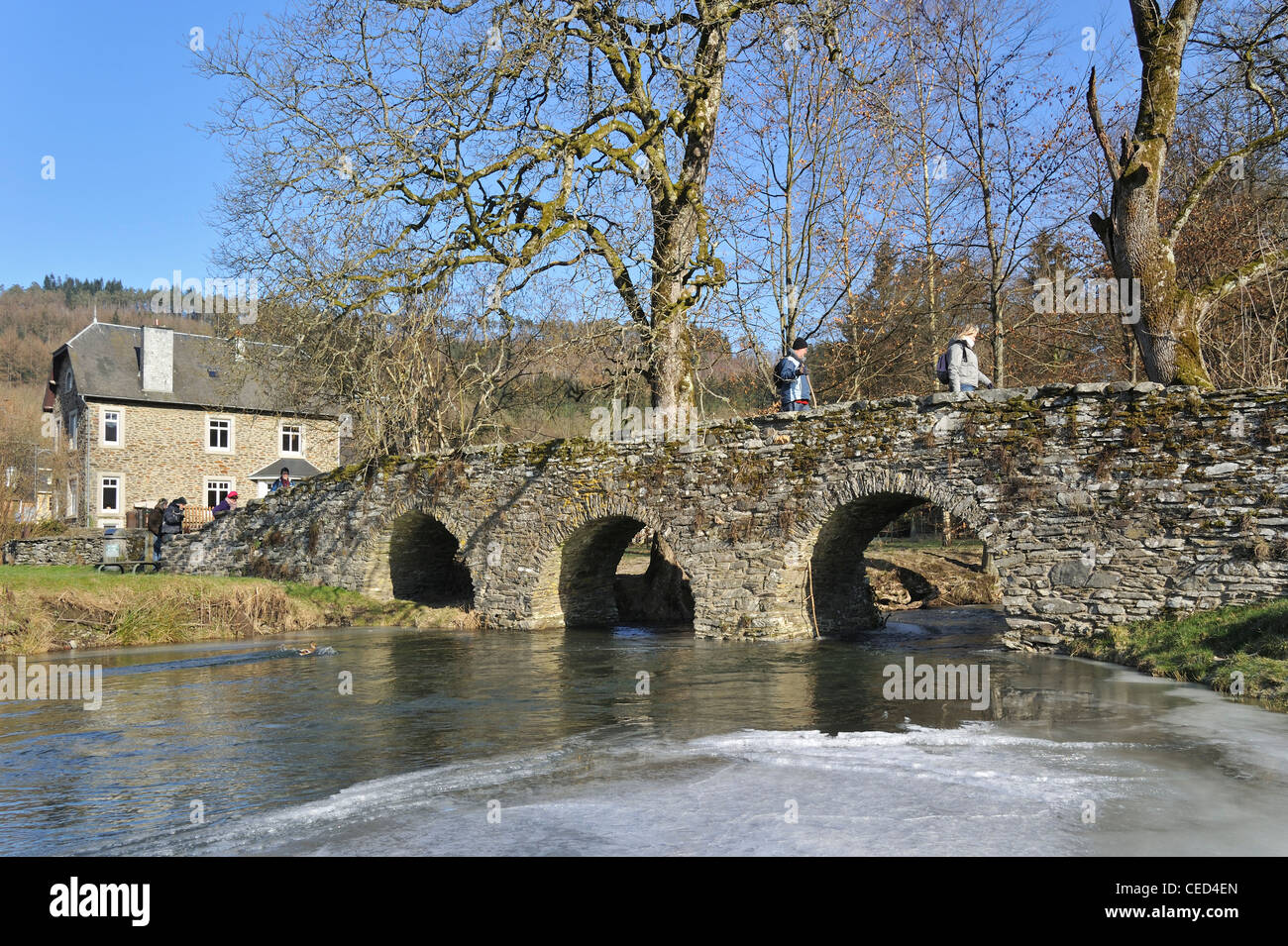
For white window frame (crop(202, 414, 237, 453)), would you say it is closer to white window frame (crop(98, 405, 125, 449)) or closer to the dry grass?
white window frame (crop(98, 405, 125, 449))

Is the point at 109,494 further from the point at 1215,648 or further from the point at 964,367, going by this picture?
the point at 1215,648

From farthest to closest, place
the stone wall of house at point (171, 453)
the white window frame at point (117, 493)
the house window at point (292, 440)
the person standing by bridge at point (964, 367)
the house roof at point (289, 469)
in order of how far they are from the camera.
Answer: the house window at point (292, 440)
the house roof at point (289, 469)
the stone wall of house at point (171, 453)
the white window frame at point (117, 493)
the person standing by bridge at point (964, 367)

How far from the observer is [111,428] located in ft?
131

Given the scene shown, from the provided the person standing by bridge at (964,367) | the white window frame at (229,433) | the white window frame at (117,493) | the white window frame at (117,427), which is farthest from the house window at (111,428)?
the person standing by bridge at (964,367)

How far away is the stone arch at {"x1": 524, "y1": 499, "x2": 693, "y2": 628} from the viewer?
17203 millimetres

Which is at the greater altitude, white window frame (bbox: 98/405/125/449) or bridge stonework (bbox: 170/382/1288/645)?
white window frame (bbox: 98/405/125/449)

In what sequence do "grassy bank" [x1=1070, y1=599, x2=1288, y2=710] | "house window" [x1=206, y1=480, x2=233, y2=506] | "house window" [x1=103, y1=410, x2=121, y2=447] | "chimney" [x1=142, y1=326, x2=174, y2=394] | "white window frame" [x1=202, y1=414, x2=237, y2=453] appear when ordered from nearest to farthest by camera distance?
"grassy bank" [x1=1070, y1=599, x2=1288, y2=710] < "house window" [x1=103, y1=410, x2=121, y2=447] < "chimney" [x1=142, y1=326, x2=174, y2=394] < "house window" [x1=206, y1=480, x2=233, y2=506] < "white window frame" [x1=202, y1=414, x2=237, y2=453]

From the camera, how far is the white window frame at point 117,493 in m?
39.1

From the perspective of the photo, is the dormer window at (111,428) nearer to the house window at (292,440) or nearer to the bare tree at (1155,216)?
the house window at (292,440)

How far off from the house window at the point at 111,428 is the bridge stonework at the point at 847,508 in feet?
74.4

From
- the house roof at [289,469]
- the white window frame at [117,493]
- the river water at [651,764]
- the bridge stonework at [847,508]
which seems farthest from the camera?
the house roof at [289,469]

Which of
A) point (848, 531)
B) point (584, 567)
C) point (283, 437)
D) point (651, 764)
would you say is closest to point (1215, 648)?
point (848, 531)

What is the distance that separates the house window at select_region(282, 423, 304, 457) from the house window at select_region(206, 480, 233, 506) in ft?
10.1

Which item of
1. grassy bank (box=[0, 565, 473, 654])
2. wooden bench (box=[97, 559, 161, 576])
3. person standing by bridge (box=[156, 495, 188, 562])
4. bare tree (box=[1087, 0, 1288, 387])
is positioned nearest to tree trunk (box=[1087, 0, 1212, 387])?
bare tree (box=[1087, 0, 1288, 387])
